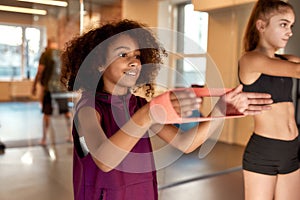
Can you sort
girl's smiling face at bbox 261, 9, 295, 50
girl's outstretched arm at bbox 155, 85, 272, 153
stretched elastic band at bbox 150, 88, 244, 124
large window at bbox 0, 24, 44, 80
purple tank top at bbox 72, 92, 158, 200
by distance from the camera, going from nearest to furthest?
stretched elastic band at bbox 150, 88, 244, 124, girl's outstretched arm at bbox 155, 85, 272, 153, purple tank top at bbox 72, 92, 158, 200, girl's smiling face at bbox 261, 9, 295, 50, large window at bbox 0, 24, 44, 80

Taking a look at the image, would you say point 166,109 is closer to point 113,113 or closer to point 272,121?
point 113,113

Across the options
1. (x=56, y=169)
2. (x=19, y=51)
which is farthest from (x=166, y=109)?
(x=19, y=51)

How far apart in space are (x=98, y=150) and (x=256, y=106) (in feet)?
1.27

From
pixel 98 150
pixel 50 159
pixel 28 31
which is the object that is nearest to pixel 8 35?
pixel 28 31

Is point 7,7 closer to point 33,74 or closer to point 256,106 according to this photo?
point 33,74

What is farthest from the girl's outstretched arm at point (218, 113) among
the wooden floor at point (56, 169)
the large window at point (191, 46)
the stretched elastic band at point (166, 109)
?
the wooden floor at point (56, 169)

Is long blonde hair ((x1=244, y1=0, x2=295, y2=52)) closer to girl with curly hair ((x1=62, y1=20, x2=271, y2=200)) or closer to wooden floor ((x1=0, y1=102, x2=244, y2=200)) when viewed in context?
girl with curly hair ((x1=62, y1=20, x2=271, y2=200))

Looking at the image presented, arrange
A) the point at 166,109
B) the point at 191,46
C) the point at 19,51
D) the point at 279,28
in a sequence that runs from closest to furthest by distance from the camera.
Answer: the point at 166,109 < the point at 279,28 < the point at 191,46 < the point at 19,51

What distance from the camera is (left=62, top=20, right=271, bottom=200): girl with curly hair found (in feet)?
2.42

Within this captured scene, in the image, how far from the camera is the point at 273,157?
132cm

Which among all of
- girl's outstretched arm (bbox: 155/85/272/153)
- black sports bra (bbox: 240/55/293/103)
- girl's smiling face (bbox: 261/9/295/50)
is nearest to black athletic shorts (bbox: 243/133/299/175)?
black sports bra (bbox: 240/55/293/103)

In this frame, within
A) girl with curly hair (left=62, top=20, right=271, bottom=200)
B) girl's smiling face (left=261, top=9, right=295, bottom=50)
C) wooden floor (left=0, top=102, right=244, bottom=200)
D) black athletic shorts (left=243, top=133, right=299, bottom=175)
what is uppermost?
girl's smiling face (left=261, top=9, right=295, bottom=50)

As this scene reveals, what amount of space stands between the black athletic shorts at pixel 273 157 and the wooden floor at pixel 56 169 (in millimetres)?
1255

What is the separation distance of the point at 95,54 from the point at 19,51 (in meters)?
4.00
